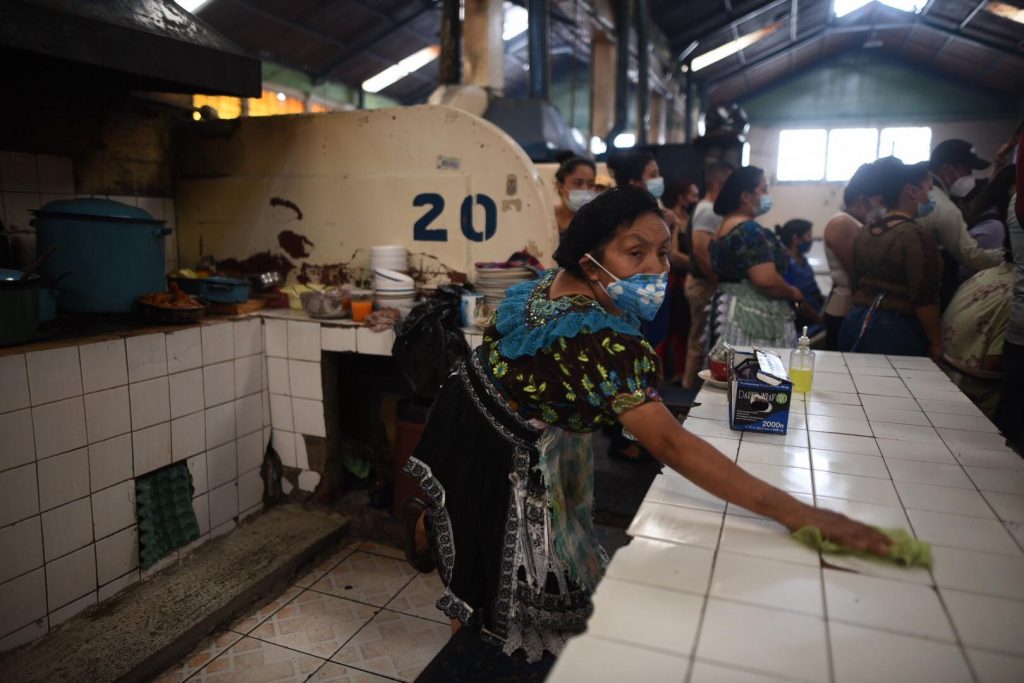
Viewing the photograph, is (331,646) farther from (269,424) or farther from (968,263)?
(968,263)

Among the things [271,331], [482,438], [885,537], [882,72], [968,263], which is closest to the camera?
[885,537]

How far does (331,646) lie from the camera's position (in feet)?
9.62

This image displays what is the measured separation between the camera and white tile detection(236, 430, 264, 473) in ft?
12.7

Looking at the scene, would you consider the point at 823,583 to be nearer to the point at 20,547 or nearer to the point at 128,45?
the point at 20,547

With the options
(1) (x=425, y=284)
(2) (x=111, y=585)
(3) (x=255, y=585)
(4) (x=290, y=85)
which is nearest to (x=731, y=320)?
(1) (x=425, y=284)

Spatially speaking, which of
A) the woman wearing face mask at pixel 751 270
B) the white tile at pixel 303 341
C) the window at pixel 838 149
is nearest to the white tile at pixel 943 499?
the woman wearing face mask at pixel 751 270

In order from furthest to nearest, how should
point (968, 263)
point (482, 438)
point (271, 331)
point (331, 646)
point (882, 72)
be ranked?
1. point (882, 72)
2. point (271, 331)
3. point (968, 263)
4. point (331, 646)
5. point (482, 438)

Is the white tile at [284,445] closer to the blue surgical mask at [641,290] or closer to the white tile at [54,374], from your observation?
the white tile at [54,374]

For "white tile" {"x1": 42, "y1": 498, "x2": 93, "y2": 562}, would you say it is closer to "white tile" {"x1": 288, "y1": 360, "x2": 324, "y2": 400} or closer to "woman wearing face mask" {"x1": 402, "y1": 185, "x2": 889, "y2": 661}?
"white tile" {"x1": 288, "y1": 360, "x2": 324, "y2": 400}

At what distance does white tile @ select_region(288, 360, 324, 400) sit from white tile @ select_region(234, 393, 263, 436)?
9.1 inches

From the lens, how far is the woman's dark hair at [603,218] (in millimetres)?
1668

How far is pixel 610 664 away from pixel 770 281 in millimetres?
2896

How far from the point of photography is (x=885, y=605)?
1140 millimetres

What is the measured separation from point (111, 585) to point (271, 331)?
1.52 metres
